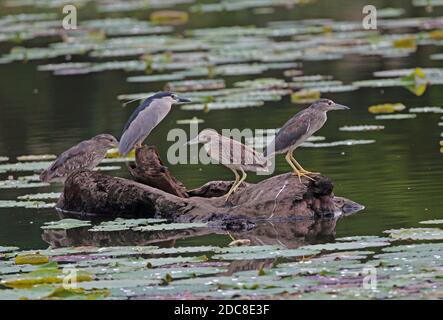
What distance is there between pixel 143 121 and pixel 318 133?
12.9 ft

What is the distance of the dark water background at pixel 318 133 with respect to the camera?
39.9 feet

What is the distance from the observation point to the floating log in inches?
468

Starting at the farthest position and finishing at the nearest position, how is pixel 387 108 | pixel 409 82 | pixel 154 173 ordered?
pixel 409 82 → pixel 387 108 → pixel 154 173

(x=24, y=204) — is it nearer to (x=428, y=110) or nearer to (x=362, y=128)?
(x=362, y=128)

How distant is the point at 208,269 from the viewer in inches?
380

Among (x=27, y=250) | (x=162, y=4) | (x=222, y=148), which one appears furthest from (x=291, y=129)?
(x=162, y=4)

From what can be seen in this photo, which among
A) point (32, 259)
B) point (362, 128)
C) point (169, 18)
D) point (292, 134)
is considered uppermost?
point (169, 18)

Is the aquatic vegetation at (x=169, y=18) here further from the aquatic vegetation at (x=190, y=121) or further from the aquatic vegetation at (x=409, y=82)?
the aquatic vegetation at (x=190, y=121)

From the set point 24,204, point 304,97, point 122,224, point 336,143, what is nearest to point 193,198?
point 122,224

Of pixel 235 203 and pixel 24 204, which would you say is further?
pixel 24 204

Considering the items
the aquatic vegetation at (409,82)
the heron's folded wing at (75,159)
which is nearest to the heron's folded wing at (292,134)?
the heron's folded wing at (75,159)

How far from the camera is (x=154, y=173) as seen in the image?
42.0ft

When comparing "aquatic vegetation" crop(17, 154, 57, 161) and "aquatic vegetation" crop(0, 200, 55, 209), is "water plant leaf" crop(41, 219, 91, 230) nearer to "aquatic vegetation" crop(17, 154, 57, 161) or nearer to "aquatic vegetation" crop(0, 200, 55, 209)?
"aquatic vegetation" crop(0, 200, 55, 209)

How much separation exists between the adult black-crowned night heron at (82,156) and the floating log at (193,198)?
21cm
